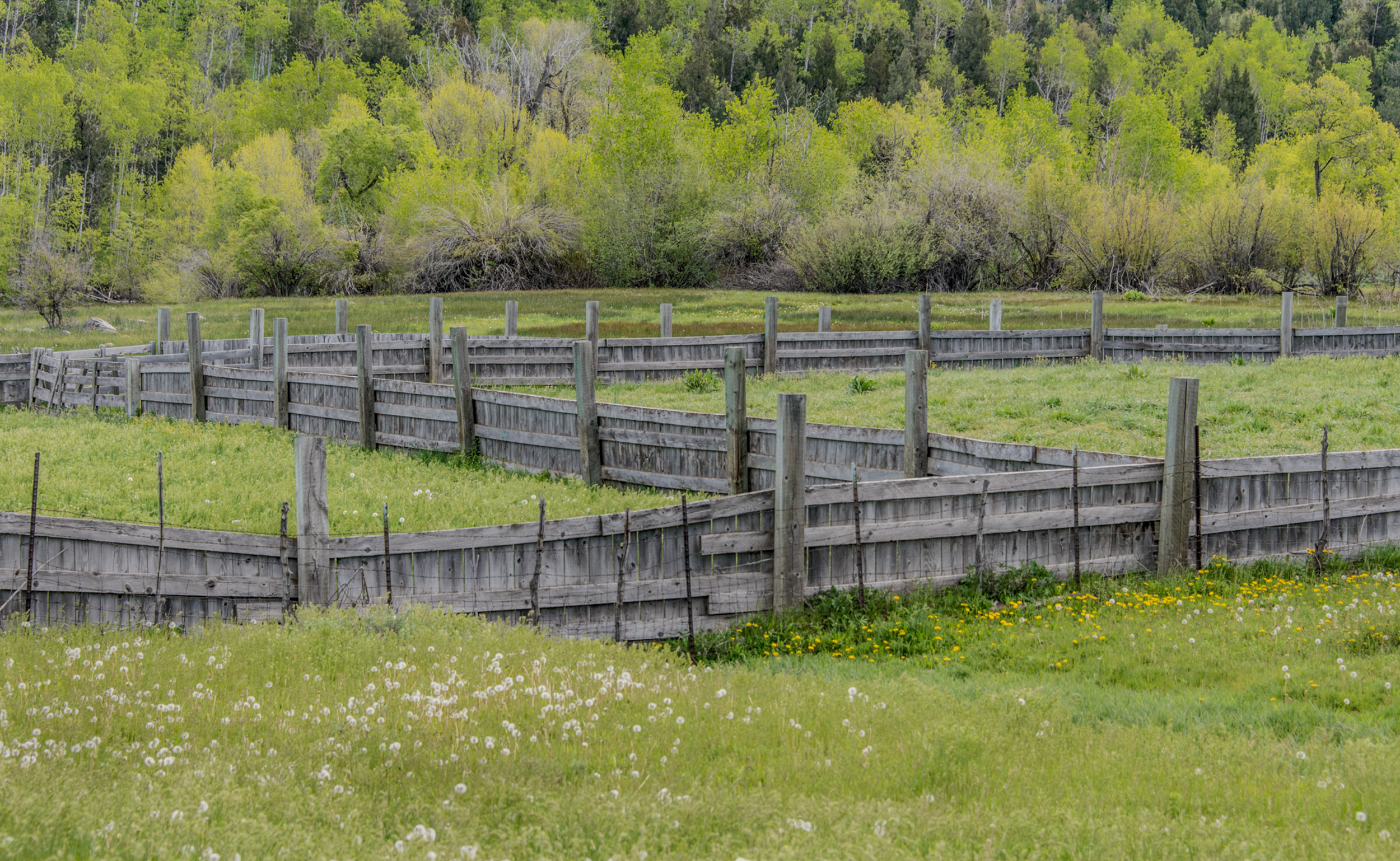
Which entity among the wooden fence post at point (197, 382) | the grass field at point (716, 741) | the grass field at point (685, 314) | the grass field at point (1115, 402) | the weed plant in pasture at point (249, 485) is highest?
the grass field at point (685, 314)

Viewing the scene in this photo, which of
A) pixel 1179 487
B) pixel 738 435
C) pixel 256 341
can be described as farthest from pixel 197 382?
pixel 1179 487

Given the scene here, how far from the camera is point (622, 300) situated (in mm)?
51625

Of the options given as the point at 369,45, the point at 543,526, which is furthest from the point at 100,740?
the point at 369,45

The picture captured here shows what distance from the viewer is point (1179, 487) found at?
11086 mm

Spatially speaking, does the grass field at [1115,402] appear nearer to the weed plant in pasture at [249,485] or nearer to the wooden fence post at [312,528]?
the weed plant in pasture at [249,485]

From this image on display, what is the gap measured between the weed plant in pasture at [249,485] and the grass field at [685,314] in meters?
14.7

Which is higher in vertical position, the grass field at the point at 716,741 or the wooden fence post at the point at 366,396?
the wooden fence post at the point at 366,396

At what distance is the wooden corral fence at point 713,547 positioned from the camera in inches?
379

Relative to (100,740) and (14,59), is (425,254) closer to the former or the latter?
(14,59)

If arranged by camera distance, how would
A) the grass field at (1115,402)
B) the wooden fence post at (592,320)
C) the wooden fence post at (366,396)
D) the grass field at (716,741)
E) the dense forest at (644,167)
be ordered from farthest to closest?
the dense forest at (644,167) < the wooden fence post at (592,320) < the wooden fence post at (366,396) < the grass field at (1115,402) < the grass field at (716,741)

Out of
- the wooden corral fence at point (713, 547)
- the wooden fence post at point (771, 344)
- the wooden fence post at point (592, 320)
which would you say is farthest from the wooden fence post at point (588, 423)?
the wooden fence post at point (771, 344)

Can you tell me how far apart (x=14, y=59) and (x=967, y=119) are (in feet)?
233

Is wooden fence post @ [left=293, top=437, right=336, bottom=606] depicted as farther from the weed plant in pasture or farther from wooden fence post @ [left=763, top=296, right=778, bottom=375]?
wooden fence post @ [left=763, top=296, right=778, bottom=375]

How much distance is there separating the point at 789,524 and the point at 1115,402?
34.0 feet
